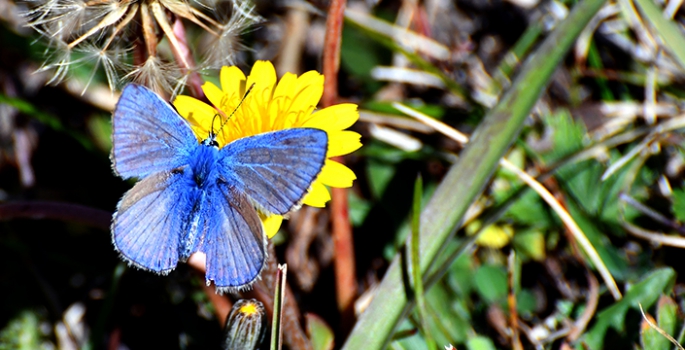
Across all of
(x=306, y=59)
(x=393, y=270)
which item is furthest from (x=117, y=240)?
(x=306, y=59)

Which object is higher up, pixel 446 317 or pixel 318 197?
pixel 318 197

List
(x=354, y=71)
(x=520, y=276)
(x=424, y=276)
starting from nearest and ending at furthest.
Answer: (x=424, y=276) < (x=520, y=276) < (x=354, y=71)

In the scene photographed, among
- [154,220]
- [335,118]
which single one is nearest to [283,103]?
[335,118]

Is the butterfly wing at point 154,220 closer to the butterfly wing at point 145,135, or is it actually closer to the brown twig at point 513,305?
the butterfly wing at point 145,135

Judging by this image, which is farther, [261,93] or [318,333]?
[318,333]

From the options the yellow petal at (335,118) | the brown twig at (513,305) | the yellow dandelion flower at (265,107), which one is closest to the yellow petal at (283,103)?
the yellow dandelion flower at (265,107)

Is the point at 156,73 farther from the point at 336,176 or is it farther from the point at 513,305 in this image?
the point at 513,305

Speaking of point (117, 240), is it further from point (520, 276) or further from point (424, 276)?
point (520, 276)

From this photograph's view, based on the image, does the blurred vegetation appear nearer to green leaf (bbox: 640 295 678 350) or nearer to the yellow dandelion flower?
green leaf (bbox: 640 295 678 350)
